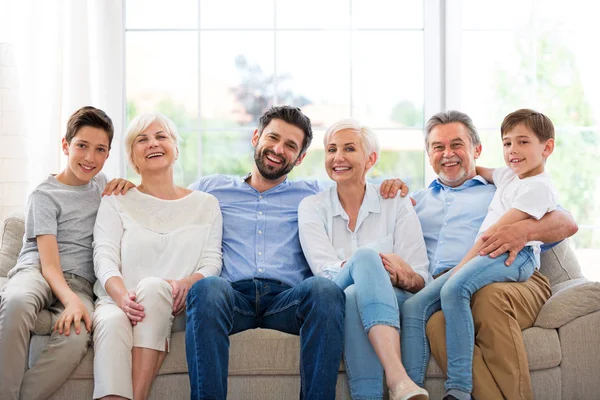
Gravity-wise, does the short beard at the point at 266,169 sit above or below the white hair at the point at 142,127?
below

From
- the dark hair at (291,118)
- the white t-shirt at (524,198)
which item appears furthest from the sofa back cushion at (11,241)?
the white t-shirt at (524,198)

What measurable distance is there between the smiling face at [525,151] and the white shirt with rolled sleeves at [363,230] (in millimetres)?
423

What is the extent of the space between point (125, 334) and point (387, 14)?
2.39 m

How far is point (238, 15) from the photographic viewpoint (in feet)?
13.0

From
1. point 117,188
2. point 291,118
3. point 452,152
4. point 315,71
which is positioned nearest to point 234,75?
point 315,71

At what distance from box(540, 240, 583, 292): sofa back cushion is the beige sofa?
32cm

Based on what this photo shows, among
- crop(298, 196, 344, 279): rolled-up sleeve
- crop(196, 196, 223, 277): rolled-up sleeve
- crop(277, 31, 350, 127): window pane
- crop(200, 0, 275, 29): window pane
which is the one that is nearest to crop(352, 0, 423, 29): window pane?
crop(277, 31, 350, 127): window pane

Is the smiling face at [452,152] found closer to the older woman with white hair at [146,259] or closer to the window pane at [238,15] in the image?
the older woman with white hair at [146,259]

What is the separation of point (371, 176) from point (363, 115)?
34cm

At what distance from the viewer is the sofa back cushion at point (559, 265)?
283cm

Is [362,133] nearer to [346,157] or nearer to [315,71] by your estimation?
[346,157]

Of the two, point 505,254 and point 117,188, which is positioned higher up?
point 117,188

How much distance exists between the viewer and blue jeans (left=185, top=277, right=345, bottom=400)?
2.23 meters

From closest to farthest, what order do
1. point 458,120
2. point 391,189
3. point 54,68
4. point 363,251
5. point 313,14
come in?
point 363,251 → point 391,189 → point 458,120 → point 54,68 → point 313,14
